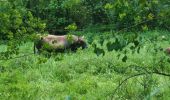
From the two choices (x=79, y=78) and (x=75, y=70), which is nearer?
(x=79, y=78)

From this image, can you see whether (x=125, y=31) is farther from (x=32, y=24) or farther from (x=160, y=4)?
(x=32, y=24)

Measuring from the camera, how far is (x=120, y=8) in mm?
2691

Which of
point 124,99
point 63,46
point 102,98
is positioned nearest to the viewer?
point 124,99

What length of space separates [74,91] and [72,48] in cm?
464

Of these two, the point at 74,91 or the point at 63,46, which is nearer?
the point at 74,91

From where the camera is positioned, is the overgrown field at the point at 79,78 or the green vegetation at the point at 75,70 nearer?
the green vegetation at the point at 75,70

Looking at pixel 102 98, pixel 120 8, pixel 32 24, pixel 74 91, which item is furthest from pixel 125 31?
pixel 74 91

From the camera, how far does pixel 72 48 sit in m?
11.1

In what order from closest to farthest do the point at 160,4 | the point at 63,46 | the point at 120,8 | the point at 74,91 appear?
the point at 160,4 < the point at 120,8 < the point at 74,91 < the point at 63,46

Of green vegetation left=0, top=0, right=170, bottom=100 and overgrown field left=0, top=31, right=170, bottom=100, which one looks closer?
green vegetation left=0, top=0, right=170, bottom=100

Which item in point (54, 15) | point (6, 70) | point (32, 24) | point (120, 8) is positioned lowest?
point (54, 15)

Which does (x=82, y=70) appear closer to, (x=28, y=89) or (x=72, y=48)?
(x=28, y=89)

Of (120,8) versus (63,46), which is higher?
(120,8)

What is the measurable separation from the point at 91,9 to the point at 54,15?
4.66ft
